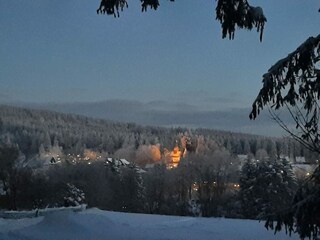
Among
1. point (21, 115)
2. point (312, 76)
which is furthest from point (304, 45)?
point (21, 115)

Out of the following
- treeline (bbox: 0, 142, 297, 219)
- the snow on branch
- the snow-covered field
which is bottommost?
treeline (bbox: 0, 142, 297, 219)

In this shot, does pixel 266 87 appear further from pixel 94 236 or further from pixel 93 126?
pixel 93 126

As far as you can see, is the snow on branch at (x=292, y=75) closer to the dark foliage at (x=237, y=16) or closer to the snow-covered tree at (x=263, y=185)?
the dark foliage at (x=237, y=16)

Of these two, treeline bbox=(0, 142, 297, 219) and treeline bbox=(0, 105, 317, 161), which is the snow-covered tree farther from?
treeline bbox=(0, 105, 317, 161)

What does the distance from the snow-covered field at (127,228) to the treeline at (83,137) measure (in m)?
83.5

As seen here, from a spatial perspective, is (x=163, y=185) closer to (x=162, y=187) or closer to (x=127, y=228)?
(x=162, y=187)

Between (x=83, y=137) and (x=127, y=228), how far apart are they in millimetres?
114873

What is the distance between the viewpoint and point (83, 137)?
126 meters

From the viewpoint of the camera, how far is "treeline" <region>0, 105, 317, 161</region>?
107625 mm

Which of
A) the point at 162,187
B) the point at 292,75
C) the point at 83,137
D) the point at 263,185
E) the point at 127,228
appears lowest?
the point at 162,187

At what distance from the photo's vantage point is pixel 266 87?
4.68 meters

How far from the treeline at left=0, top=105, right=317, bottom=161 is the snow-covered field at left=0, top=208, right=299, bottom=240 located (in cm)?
8349

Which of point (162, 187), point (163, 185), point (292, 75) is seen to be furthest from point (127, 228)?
point (163, 185)

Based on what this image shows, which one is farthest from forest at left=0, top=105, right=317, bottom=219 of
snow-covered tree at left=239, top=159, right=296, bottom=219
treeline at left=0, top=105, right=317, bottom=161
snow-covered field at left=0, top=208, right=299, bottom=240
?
treeline at left=0, top=105, right=317, bottom=161
